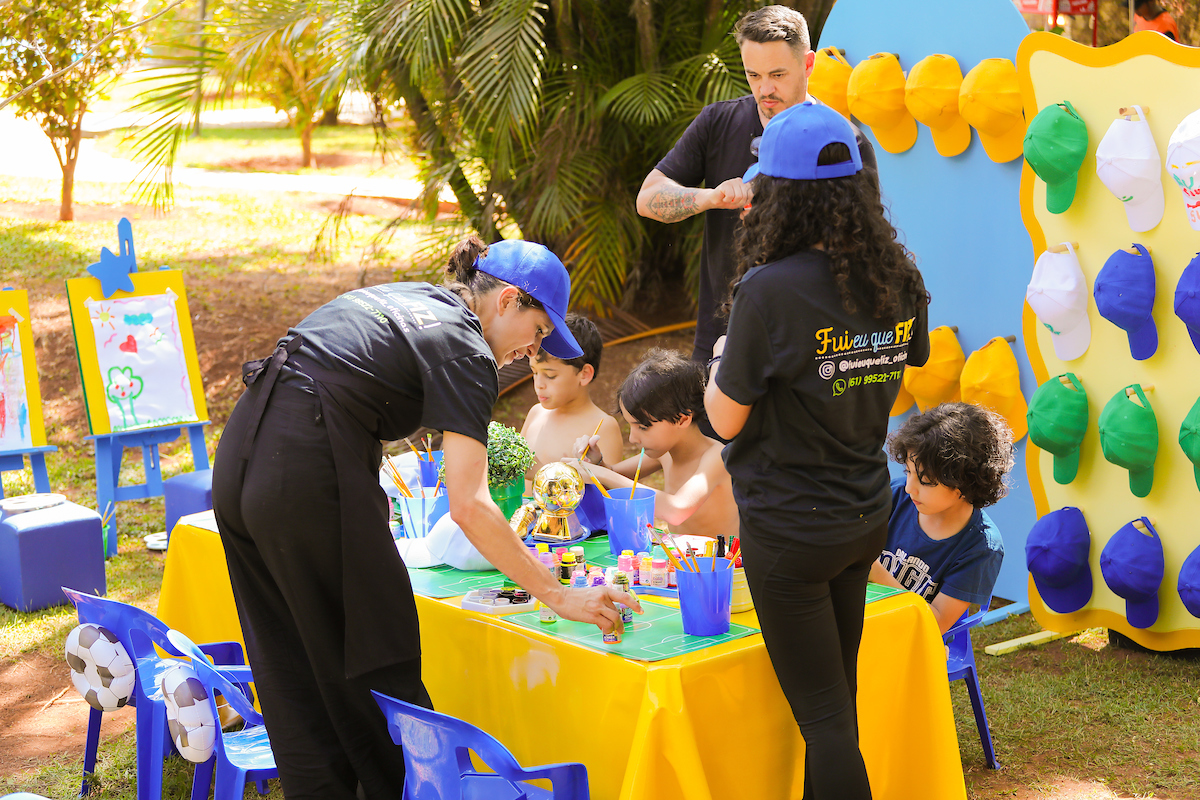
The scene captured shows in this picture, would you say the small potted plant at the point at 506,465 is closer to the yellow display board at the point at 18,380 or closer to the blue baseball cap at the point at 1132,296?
the blue baseball cap at the point at 1132,296

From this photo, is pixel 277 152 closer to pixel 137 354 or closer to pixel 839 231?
pixel 137 354

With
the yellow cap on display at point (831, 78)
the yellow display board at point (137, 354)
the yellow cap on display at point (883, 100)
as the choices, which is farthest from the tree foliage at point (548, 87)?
the yellow cap on display at point (883, 100)

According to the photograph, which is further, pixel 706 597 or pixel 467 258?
pixel 467 258

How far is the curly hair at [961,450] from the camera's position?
8.33 ft

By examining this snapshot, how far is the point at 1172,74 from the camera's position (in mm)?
3092

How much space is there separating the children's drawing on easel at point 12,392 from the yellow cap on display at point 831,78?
3.83 m

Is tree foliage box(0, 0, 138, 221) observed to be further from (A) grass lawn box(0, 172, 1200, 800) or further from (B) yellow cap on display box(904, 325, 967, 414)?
(B) yellow cap on display box(904, 325, 967, 414)

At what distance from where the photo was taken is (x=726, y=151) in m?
3.30

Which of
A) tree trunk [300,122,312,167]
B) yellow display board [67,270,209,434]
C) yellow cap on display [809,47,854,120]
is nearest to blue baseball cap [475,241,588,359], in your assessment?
yellow cap on display [809,47,854,120]

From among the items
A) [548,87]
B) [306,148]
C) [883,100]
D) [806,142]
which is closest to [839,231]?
[806,142]

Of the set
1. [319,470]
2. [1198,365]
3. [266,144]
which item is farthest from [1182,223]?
[266,144]

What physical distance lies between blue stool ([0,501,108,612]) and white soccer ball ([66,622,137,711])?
2.07 meters

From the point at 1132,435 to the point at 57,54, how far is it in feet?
28.3

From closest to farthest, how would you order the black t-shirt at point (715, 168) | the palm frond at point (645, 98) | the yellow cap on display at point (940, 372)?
the black t-shirt at point (715, 168), the yellow cap on display at point (940, 372), the palm frond at point (645, 98)
